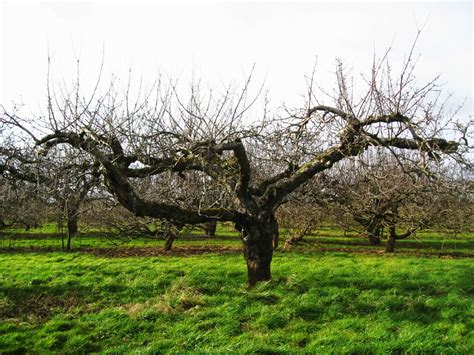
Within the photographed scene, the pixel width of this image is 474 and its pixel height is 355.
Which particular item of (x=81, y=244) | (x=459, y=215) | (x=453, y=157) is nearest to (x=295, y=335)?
(x=453, y=157)

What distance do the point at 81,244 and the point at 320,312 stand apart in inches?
577

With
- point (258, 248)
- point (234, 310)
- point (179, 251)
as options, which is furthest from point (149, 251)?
point (234, 310)

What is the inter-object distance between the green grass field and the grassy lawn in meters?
0.02

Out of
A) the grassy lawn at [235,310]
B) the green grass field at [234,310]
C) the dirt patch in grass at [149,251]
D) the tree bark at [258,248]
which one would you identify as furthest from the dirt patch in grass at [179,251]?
the tree bark at [258,248]

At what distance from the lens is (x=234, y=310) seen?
21.7 feet

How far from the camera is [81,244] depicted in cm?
1850

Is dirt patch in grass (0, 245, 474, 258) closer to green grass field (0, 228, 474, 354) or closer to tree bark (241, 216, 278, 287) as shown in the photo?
green grass field (0, 228, 474, 354)

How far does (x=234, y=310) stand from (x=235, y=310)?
17 mm

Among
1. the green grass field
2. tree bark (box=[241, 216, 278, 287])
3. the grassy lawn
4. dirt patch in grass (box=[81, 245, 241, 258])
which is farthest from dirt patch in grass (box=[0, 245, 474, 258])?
tree bark (box=[241, 216, 278, 287])

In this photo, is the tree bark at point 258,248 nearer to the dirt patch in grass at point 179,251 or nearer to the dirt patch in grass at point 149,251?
the dirt patch in grass at point 179,251

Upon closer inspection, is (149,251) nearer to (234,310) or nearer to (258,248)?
(258,248)

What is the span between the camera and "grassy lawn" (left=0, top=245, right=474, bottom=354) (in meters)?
5.38

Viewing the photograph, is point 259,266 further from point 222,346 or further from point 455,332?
point 455,332

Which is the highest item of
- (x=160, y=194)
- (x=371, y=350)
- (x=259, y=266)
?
(x=160, y=194)
